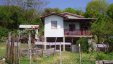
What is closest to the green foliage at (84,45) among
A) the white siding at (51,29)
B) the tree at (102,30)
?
the tree at (102,30)

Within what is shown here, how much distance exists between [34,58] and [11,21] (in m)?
27.5

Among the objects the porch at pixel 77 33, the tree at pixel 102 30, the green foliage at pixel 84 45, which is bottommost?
the green foliage at pixel 84 45

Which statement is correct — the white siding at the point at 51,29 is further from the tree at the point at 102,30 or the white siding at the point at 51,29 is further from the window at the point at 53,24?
→ the tree at the point at 102,30

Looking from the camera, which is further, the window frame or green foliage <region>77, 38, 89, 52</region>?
the window frame

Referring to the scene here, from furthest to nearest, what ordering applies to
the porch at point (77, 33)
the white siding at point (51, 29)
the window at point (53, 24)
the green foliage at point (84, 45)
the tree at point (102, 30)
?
the window at point (53, 24), the white siding at point (51, 29), the porch at point (77, 33), the tree at point (102, 30), the green foliage at point (84, 45)

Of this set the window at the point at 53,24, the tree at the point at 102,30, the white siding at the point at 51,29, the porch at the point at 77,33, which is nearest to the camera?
the tree at the point at 102,30

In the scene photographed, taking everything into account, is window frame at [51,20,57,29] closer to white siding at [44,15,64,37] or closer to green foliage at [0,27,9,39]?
white siding at [44,15,64,37]

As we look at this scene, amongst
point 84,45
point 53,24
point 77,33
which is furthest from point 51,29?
point 84,45

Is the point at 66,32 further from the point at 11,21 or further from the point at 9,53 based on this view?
the point at 9,53

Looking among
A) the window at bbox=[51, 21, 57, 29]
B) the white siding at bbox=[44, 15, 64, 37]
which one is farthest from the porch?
the window at bbox=[51, 21, 57, 29]

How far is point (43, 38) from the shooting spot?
148ft

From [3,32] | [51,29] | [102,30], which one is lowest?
[3,32]

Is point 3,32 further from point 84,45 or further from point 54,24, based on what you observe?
point 84,45

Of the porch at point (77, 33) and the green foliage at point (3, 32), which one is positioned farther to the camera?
the green foliage at point (3, 32)
